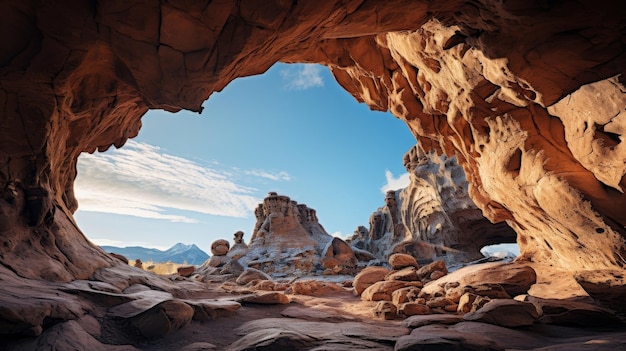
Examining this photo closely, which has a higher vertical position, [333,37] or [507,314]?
[333,37]

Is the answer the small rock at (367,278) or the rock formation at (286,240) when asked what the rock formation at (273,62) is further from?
the rock formation at (286,240)

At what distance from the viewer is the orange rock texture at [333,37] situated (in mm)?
4152

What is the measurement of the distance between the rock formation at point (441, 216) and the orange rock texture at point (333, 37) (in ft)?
48.2

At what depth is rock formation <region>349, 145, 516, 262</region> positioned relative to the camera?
2195cm

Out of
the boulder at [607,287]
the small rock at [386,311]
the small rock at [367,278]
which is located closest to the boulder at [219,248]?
the small rock at [367,278]

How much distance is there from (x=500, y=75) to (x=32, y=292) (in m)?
8.01

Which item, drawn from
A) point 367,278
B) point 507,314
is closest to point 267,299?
point 367,278

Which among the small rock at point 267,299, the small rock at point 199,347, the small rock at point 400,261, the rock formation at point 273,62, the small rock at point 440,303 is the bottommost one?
the small rock at point 199,347

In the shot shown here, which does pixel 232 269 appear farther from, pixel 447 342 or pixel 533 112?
pixel 533 112

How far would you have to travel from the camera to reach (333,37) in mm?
5770

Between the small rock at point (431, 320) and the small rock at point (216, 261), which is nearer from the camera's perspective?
the small rock at point (431, 320)

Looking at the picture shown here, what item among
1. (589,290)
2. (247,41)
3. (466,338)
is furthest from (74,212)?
(589,290)

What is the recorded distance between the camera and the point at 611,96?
4348 mm

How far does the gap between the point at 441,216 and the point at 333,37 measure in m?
22.9
